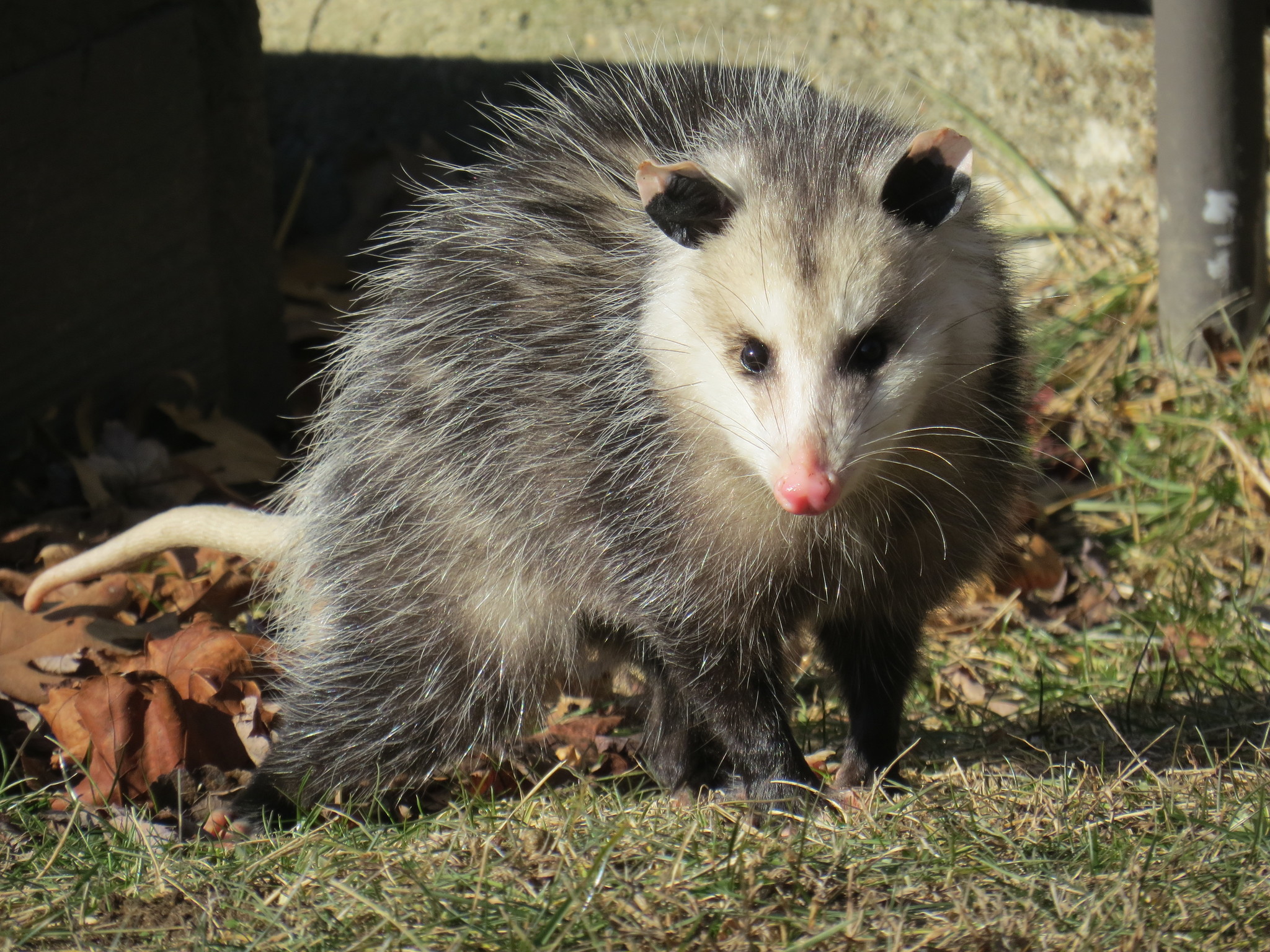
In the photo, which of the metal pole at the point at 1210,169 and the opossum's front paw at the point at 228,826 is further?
the metal pole at the point at 1210,169

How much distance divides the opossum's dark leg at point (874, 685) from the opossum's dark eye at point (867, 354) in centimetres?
52

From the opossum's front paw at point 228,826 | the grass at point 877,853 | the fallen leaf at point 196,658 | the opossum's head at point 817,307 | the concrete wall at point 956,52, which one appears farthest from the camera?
the concrete wall at point 956,52

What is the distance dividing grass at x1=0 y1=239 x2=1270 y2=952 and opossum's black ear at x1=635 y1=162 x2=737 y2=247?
29.9 inches

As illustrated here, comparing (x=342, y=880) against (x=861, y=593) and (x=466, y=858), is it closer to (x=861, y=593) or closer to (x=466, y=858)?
(x=466, y=858)

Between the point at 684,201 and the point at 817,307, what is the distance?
231 millimetres

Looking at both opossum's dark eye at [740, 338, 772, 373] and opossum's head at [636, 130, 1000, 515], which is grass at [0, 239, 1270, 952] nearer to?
opossum's head at [636, 130, 1000, 515]

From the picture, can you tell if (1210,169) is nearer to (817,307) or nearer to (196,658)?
(817,307)

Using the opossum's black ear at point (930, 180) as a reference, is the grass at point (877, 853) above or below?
below

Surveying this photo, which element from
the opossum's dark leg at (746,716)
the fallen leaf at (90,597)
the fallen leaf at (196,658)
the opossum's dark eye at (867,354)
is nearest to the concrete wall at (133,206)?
the fallen leaf at (90,597)

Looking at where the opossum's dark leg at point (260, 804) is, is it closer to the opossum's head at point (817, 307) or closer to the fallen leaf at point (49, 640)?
the fallen leaf at point (49, 640)

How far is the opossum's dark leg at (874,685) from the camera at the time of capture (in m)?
2.00

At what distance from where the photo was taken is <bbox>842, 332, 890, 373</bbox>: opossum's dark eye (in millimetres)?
1584

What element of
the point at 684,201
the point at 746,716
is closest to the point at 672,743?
the point at 746,716

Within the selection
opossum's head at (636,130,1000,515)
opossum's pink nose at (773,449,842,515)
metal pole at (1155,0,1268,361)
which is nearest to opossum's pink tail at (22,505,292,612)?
opossum's head at (636,130,1000,515)
